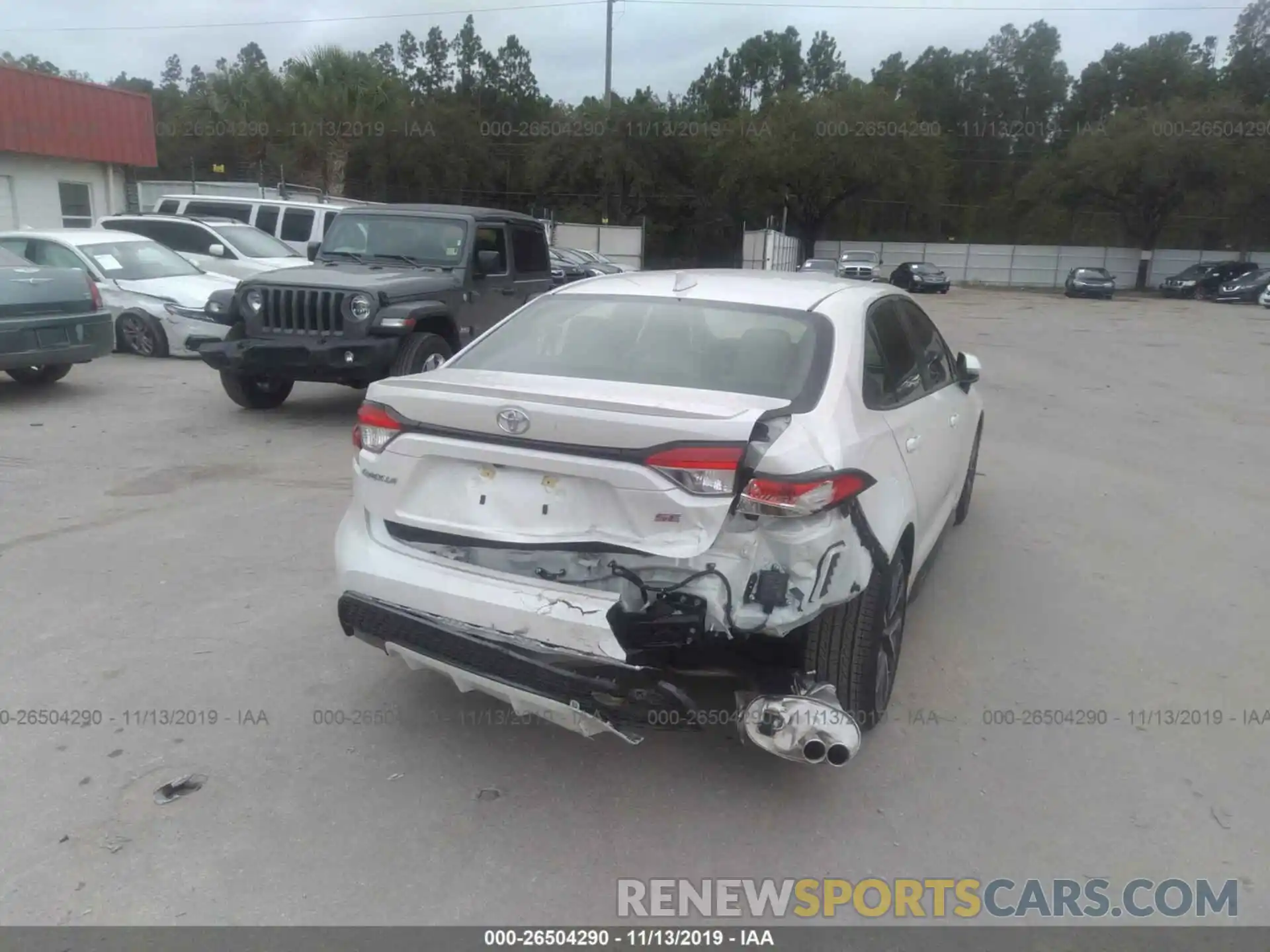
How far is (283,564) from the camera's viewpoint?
541 centimetres

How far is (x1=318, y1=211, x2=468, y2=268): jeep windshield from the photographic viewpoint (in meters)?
9.61

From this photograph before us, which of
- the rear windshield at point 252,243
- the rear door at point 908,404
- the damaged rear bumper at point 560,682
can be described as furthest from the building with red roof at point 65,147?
the damaged rear bumper at point 560,682

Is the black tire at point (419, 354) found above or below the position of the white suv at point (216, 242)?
below

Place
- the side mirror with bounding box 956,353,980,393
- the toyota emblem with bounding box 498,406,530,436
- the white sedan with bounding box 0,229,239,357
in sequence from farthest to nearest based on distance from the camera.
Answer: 1. the white sedan with bounding box 0,229,239,357
2. the side mirror with bounding box 956,353,980,393
3. the toyota emblem with bounding box 498,406,530,436

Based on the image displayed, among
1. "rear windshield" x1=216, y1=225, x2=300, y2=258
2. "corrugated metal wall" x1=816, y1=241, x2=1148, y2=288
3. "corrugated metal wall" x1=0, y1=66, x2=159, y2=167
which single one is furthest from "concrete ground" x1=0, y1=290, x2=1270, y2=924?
"corrugated metal wall" x1=816, y1=241, x2=1148, y2=288

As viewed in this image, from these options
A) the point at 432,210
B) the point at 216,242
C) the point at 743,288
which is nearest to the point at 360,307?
the point at 432,210

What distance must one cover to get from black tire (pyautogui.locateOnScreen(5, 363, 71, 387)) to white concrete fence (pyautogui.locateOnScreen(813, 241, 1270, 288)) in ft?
140

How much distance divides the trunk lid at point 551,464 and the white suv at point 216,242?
36.8 ft

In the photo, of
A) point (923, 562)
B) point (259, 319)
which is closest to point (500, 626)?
point (923, 562)

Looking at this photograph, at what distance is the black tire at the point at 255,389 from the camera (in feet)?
30.0

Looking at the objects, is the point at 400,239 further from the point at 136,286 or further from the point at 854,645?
the point at 854,645

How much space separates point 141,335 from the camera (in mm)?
12406

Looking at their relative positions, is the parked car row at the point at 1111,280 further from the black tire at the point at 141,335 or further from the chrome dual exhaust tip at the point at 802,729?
the chrome dual exhaust tip at the point at 802,729

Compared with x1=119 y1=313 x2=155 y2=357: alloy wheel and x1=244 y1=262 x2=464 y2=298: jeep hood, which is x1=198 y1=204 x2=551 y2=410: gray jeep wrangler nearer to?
x1=244 y1=262 x2=464 y2=298: jeep hood
